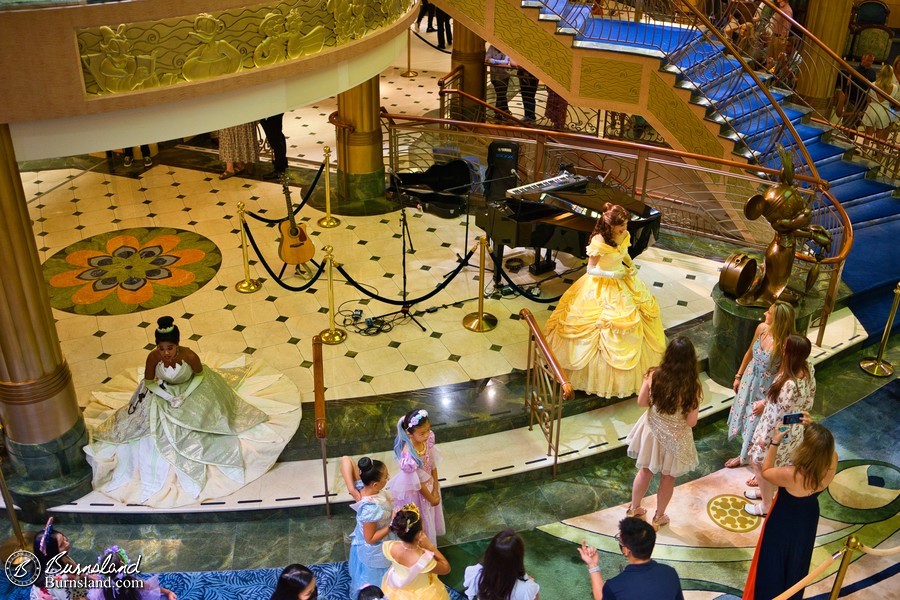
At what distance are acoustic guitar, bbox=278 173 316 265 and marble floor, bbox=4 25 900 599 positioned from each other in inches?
13.4

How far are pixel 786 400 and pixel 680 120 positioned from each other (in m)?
4.90

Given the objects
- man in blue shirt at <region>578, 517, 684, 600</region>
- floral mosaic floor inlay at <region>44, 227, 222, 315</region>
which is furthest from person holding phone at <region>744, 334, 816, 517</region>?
A: floral mosaic floor inlay at <region>44, 227, 222, 315</region>

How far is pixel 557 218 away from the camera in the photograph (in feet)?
26.2

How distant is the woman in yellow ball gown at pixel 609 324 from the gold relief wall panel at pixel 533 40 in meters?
3.71

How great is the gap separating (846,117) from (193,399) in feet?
31.9

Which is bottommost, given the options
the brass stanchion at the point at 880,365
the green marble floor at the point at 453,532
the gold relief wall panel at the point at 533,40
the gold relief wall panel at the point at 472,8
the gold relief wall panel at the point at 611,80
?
the green marble floor at the point at 453,532

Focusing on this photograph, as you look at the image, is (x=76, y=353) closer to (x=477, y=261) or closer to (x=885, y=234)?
(x=477, y=261)

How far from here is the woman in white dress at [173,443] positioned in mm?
6188

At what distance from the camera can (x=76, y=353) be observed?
7.85m

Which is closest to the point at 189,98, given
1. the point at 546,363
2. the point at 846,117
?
the point at 546,363

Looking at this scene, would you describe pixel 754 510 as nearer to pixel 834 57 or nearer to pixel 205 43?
pixel 205 43

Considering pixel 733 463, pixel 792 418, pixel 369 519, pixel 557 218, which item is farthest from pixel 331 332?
pixel 792 418

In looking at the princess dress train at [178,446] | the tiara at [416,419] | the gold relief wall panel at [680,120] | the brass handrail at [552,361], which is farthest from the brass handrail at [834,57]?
the princess dress train at [178,446]

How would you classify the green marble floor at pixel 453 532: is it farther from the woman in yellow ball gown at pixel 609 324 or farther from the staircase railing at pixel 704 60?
the staircase railing at pixel 704 60
